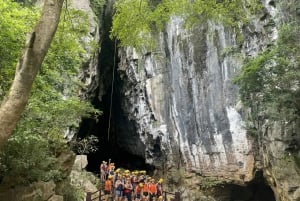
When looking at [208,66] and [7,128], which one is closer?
[7,128]

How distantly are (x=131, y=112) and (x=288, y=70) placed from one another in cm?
1051

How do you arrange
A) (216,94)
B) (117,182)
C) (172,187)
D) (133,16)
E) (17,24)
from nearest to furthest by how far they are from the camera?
1. (133,16)
2. (17,24)
3. (117,182)
4. (216,94)
5. (172,187)

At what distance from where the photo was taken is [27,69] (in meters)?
3.52

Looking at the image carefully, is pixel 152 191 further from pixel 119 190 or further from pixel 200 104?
pixel 200 104

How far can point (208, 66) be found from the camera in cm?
1529

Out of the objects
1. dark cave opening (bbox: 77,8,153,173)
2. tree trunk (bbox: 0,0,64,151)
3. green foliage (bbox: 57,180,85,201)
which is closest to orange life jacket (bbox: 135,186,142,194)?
green foliage (bbox: 57,180,85,201)

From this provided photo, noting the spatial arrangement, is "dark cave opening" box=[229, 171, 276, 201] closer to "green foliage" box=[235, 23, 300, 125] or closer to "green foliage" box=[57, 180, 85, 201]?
"green foliage" box=[235, 23, 300, 125]

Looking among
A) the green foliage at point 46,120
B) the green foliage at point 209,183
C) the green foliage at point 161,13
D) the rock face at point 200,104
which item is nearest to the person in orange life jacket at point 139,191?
the green foliage at point 46,120

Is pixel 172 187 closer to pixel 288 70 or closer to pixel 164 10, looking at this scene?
pixel 288 70

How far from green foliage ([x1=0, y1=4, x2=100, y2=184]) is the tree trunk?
2004 millimetres

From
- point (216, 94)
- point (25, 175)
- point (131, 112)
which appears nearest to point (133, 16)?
point (25, 175)

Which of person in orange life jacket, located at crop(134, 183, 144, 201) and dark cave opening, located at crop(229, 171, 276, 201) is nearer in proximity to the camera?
person in orange life jacket, located at crop(134, 183, 144, 201)

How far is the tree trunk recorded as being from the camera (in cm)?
343

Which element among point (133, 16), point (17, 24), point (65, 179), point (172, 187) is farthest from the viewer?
point (172, 187)
